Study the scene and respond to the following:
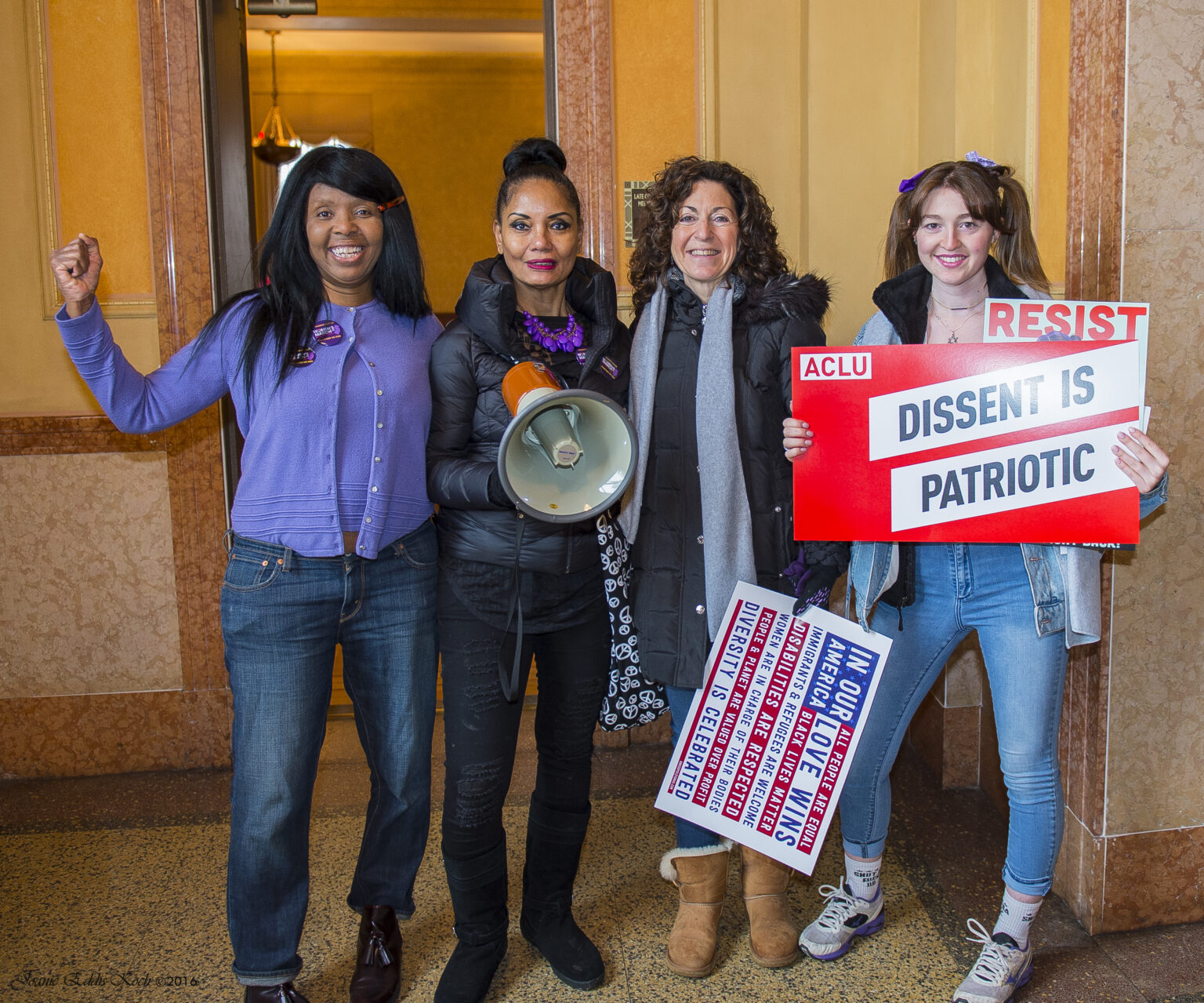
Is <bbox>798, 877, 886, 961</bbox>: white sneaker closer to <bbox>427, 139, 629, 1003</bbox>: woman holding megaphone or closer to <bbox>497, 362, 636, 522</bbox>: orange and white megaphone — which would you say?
<bbox>427, 139, 629, 1003</bbox>: woman holding megaphone

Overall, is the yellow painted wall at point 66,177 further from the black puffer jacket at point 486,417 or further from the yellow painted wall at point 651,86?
the black puffer jacket at point 486,417

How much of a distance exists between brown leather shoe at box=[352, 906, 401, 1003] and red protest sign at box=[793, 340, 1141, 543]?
1.25 meters

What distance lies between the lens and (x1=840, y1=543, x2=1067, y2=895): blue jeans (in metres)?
1.89

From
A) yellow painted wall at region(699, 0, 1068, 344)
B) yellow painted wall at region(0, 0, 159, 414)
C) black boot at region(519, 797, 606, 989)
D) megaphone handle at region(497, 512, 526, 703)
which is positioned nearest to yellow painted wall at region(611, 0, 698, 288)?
yellow painted wall at region(699, 0, 1068, 344)

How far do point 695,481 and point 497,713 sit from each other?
0.62 metres

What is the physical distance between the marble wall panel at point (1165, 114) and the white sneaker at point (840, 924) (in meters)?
1.62

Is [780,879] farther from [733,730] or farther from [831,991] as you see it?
[733,730]

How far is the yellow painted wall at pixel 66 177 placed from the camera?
2957 mm

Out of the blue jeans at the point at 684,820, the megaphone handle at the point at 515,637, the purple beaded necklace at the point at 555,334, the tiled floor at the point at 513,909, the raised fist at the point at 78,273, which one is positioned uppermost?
the raised fist at the point at 78,273

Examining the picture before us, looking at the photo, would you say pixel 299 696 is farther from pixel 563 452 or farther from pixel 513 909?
pixel 513 909

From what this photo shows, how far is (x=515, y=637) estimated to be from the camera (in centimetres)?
190

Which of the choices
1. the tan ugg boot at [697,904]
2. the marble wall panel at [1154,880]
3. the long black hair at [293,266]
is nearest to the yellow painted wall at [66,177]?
the long black hair at [293,266]

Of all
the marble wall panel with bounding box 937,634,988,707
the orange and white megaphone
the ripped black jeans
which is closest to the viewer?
the orange and white megaphone

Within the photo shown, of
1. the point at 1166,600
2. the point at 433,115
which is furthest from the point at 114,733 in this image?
the point at 433,115
